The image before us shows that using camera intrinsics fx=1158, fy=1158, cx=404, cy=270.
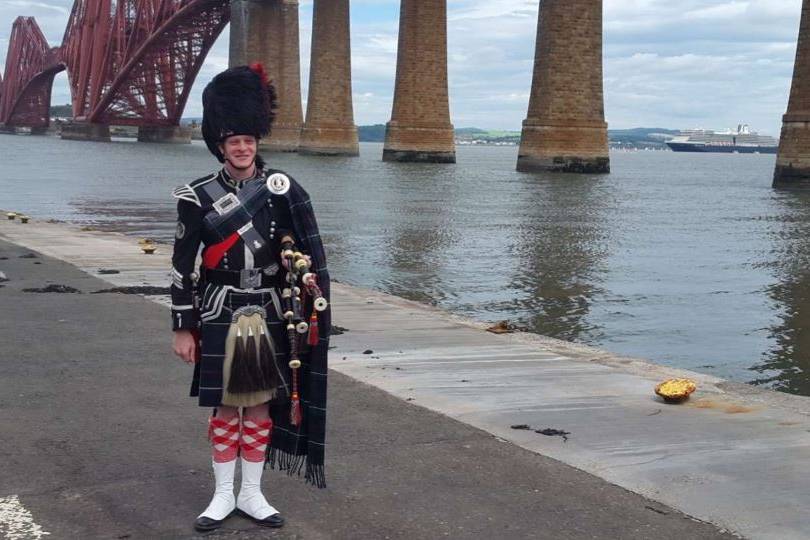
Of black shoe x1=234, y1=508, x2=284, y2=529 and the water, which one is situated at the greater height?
black shoe x1=234, y1=508, x2=284, y2=529

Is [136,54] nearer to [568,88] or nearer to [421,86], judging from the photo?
[421,86]

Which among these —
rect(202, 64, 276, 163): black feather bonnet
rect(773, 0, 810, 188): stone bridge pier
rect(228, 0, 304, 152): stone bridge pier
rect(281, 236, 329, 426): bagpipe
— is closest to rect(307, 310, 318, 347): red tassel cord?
rect(281, 236, 329, 426): bagpipe

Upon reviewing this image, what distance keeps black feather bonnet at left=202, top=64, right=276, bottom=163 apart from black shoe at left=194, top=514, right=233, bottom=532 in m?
1.29

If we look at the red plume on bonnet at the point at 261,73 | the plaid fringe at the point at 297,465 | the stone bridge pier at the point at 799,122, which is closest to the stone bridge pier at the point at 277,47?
the stone bridge pier at the point at 799,122

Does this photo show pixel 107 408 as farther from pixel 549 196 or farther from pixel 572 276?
pixel 549 196

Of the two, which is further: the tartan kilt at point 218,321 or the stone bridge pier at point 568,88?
the stone bridge pier at point 568,88

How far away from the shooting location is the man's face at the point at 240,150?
4.14 metres

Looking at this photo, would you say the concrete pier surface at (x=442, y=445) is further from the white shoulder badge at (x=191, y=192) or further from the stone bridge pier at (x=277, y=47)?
the stone bridge pier at (x=277, y=47)

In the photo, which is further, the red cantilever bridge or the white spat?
the red cantilever bridge

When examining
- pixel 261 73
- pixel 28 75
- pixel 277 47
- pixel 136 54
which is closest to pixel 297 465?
pixel 261 73

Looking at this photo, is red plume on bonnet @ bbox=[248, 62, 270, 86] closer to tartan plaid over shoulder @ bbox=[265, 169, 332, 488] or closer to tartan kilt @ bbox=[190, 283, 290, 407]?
tartan plaid over shoulder @ bbox=[265, 169, 332, 488]

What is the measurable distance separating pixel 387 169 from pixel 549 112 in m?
11.5

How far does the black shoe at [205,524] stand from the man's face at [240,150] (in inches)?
49.7

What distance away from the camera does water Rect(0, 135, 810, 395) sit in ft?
41.5
